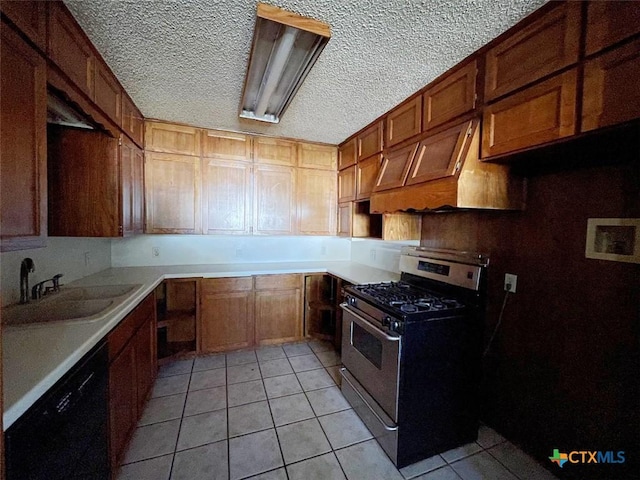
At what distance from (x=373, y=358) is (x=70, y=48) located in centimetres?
237

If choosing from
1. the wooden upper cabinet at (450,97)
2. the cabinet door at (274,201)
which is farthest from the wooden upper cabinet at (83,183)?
the wooden upper cabinet at (450,97)

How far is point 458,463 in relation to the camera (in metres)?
1.53

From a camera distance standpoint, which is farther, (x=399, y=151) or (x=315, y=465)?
→ (x=399, y=151)

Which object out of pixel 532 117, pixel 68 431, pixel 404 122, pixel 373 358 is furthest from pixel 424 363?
pixel 404 122

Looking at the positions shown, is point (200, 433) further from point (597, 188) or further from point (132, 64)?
point (597, 188)

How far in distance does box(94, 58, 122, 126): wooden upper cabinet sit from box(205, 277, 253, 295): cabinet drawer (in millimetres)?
1519

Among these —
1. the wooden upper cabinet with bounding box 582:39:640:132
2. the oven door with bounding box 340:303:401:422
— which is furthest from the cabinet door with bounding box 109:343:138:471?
the wooden upper cabinet with bounding box 582:39:640:132

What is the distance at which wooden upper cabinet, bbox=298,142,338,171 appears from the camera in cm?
311

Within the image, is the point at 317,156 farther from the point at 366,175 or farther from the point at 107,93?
the point at 107,93

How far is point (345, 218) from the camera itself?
3.10m

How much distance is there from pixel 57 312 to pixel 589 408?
292 centimetres

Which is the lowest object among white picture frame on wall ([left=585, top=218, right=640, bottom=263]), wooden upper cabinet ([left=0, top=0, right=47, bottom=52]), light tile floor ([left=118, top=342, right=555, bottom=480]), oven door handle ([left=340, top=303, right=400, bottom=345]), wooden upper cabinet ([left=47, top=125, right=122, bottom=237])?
light tile floor ([left=118, top=342, right=555, bottom=480])

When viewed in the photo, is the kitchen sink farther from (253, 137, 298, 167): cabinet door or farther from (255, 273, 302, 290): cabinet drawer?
(253, 137, 298, 167): cabinet door

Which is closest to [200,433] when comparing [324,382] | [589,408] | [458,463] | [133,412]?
[133,412]
